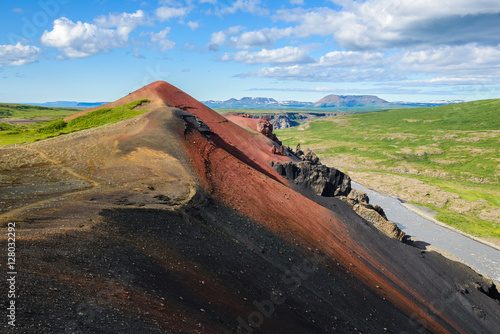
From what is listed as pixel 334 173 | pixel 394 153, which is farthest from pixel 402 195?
pixel 394 153

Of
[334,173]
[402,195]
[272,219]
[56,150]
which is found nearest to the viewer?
[272,219]

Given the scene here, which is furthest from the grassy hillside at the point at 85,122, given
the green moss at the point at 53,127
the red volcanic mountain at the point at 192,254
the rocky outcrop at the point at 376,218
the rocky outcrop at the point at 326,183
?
the rocky outcrop at the point at 376,218

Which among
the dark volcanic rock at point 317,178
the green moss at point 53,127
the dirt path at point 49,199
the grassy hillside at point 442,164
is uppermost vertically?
the green moss at point 53,127

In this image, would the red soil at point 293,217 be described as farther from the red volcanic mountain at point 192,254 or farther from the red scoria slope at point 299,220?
the red volcanic mountain at point 192,254

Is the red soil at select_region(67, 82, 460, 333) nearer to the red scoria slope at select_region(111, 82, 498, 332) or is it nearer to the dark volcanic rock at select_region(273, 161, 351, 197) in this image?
the red scoria slope at select_region(111, 82, 498, 332)

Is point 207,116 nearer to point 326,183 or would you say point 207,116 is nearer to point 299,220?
point 326,183

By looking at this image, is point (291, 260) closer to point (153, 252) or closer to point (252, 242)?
point (252, 242)

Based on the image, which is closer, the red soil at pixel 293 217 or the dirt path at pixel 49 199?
the dirt path at pixel 49 199
